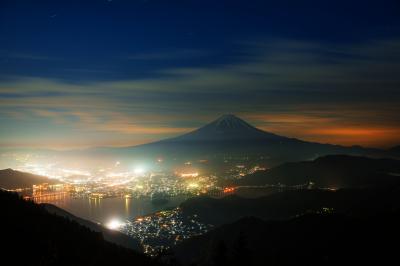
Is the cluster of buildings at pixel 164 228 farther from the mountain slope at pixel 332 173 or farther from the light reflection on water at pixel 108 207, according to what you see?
the mountain slope at pixel 332 173

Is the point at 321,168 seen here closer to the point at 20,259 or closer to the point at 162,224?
the point at 162,224

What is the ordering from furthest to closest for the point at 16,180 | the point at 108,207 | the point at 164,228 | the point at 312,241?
the point at 16,180, the point at 108,207, the point at 164,228, the point at 312,241

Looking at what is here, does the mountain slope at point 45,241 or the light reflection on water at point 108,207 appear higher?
the mountain slope at point 45,241

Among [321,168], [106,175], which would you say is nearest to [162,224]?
[321,168]

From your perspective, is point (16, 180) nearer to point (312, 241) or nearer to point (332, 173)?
point (332, 173)

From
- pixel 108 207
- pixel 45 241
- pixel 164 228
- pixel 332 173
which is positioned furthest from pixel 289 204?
pixel 45 241

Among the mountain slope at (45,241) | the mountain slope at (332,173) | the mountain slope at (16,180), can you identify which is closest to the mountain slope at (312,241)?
the mountain slope at (45,241)

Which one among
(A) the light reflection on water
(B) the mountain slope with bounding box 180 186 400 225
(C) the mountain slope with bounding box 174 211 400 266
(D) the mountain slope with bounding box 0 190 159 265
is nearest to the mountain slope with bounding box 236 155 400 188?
(B) the mountain slope with bounding box 180 186 400 225

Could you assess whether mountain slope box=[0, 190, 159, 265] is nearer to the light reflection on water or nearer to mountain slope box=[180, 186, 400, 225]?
mountain slope box=[180, 186, 400, 225]
